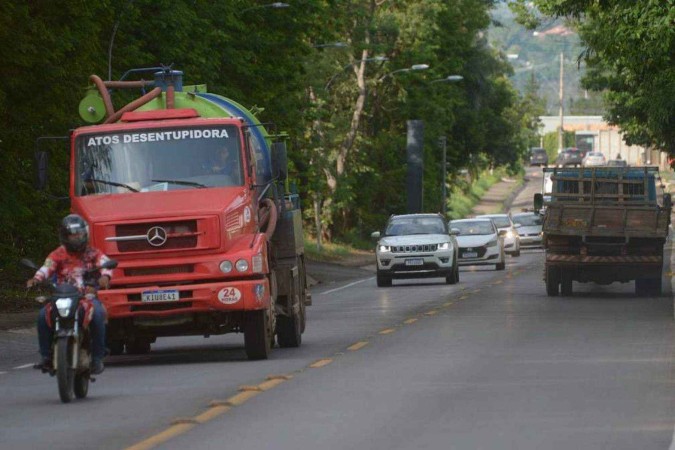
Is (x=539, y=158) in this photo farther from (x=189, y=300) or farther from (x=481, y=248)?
(x=189, y=300)

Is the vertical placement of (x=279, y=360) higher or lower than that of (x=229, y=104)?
lower

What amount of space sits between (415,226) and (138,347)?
72.3 ft

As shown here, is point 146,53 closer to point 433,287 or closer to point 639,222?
point 433,287

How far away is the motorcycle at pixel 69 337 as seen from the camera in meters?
16.0

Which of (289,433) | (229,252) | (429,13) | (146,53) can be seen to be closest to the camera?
(289,433)

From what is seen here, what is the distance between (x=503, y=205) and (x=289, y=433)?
106 meters

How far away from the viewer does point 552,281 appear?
117 feet

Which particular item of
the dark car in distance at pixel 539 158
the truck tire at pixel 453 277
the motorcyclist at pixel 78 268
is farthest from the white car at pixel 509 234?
the dark car in distance at pixel 539 158

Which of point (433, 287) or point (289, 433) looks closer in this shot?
point (289, 433)

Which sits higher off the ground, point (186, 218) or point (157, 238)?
point (186, 218)

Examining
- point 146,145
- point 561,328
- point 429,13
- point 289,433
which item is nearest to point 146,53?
point 561,328

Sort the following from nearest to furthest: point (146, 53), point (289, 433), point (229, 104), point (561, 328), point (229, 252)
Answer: point (289, 433) → point (229, 252) → point (229, 104) → point (561, 328) → point (146, 53)

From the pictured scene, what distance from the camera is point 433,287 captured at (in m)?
42.6

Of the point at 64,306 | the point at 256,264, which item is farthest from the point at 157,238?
the point at 64,306
